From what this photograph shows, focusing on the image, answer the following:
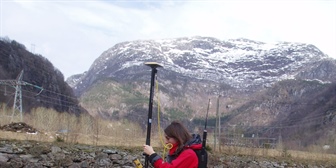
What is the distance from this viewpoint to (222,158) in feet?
57.1

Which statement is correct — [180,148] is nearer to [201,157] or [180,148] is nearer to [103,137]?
[201,157]

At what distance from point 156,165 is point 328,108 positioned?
9684 cm

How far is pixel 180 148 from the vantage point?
433cm

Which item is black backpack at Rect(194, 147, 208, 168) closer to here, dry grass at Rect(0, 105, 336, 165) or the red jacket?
the red jacket

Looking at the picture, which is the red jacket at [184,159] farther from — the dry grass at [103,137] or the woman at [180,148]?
the dry grass at [103,137]

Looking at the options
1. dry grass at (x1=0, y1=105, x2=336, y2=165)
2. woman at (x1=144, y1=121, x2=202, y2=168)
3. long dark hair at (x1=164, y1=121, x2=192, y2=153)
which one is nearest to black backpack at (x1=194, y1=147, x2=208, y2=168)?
woman at (x1=144, y1=121, x2=202, y2=168)

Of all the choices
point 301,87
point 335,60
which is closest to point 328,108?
point 301,87

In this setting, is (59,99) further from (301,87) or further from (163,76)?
(163,76)

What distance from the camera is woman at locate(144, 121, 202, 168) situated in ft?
14.0

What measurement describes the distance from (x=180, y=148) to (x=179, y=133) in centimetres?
15

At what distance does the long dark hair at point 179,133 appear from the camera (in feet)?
14.2

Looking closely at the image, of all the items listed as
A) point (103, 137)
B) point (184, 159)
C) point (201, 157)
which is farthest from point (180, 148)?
point (103, 137)

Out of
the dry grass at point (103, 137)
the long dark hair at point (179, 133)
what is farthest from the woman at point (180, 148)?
the dry grass at point (103, 137)

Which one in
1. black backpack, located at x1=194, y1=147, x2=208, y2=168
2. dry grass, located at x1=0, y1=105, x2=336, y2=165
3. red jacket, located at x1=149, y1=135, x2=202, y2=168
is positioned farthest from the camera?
dry grass, located at x1=0, y1=105, x2=336, y2=165
